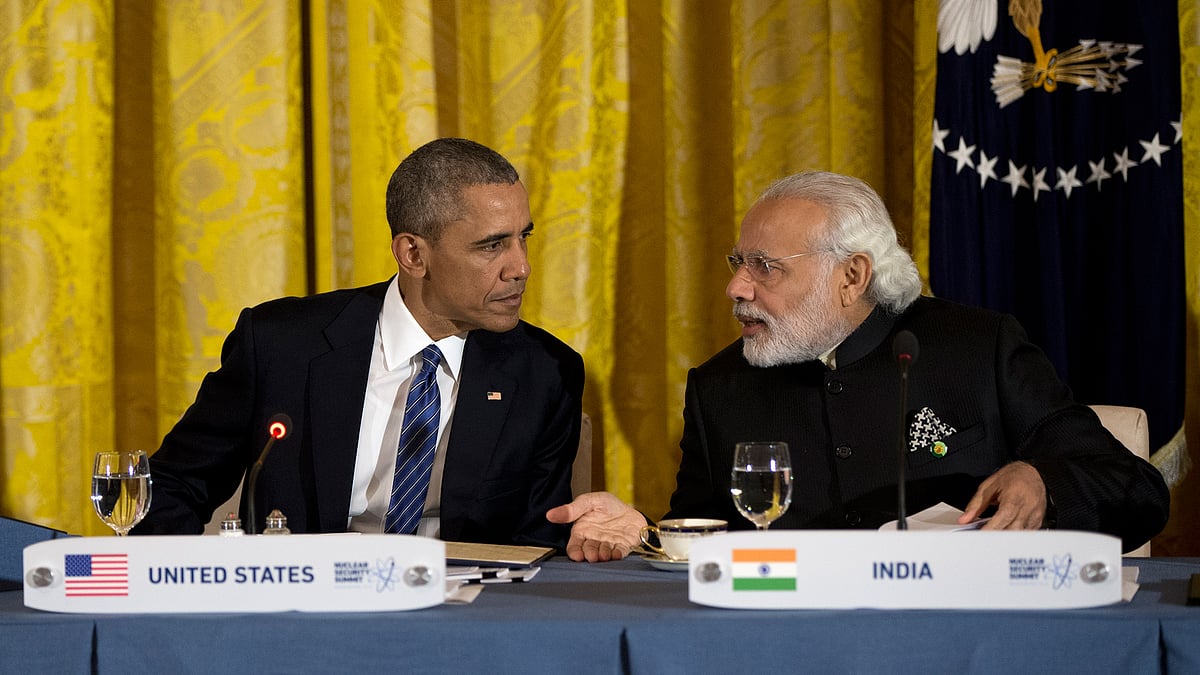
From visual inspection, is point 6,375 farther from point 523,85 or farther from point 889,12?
point 889,12

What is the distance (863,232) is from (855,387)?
37 cm

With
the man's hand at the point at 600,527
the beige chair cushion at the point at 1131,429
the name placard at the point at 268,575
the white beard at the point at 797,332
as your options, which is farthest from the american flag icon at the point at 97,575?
the beige chair cushion at the point at 1131,429

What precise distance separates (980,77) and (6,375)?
9.31ft

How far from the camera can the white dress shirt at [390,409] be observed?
289 centimetres

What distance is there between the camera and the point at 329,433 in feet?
9.46

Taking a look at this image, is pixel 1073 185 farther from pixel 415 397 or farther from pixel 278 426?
pixel 278 426

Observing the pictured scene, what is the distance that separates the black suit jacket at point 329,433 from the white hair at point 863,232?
30.4 inches

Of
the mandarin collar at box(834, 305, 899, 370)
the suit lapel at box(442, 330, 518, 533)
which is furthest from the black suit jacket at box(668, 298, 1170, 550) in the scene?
the suit lapel at box(442, 330, 518, 533)

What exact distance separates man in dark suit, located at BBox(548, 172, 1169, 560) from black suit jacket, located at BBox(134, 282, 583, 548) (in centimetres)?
38

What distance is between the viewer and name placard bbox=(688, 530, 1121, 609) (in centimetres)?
166

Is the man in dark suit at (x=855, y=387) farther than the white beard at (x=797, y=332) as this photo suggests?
No

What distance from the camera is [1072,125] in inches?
132

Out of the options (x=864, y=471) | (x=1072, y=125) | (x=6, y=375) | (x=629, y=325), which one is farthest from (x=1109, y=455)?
(x=6, y=375)

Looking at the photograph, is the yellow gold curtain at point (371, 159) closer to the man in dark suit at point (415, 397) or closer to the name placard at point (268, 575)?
the man in dark suit at point (415, 397)
